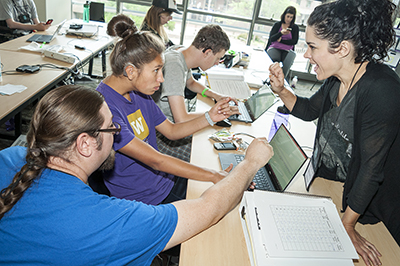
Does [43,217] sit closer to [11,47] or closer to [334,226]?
[334,226]

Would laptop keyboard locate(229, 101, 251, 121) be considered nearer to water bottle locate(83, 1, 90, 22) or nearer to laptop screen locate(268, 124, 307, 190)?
laptop screen locate(268, 124, 307, 190)

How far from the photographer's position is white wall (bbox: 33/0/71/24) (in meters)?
5.02

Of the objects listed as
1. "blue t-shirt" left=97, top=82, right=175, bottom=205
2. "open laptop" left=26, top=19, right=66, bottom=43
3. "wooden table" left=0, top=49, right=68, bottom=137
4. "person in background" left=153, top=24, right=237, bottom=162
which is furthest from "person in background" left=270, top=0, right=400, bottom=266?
"open laptop" left=26, top=19, right=66, bottom=43

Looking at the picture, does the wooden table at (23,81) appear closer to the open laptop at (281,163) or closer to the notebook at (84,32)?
the notebook at (84,32)

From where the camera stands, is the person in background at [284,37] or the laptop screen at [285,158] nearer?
the laptop screen at [285,158]

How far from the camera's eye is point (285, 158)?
4.44 feet

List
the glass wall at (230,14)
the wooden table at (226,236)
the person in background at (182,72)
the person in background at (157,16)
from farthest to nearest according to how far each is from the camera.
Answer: the glass wall at (230,14) → the person in background at (157,16) → the person in background at (182,72) → the wooden table at (226,236)

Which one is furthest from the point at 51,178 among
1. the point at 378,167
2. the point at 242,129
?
the point at 242,129

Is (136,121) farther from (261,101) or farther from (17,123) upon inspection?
(17,123)

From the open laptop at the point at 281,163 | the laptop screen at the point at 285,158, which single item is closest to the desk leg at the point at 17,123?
the open laptop at the point at 281,163

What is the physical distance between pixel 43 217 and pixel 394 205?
1.32 meters

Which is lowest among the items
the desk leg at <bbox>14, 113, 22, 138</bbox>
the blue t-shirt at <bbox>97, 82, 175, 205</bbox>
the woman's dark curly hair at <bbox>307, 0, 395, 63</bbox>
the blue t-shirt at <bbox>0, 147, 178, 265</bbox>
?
the desk leg at <bbox>14, 113, 22, 138</bbox>

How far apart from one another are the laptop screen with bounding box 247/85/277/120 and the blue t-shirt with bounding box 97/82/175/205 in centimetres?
85

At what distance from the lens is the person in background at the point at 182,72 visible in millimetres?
1888
